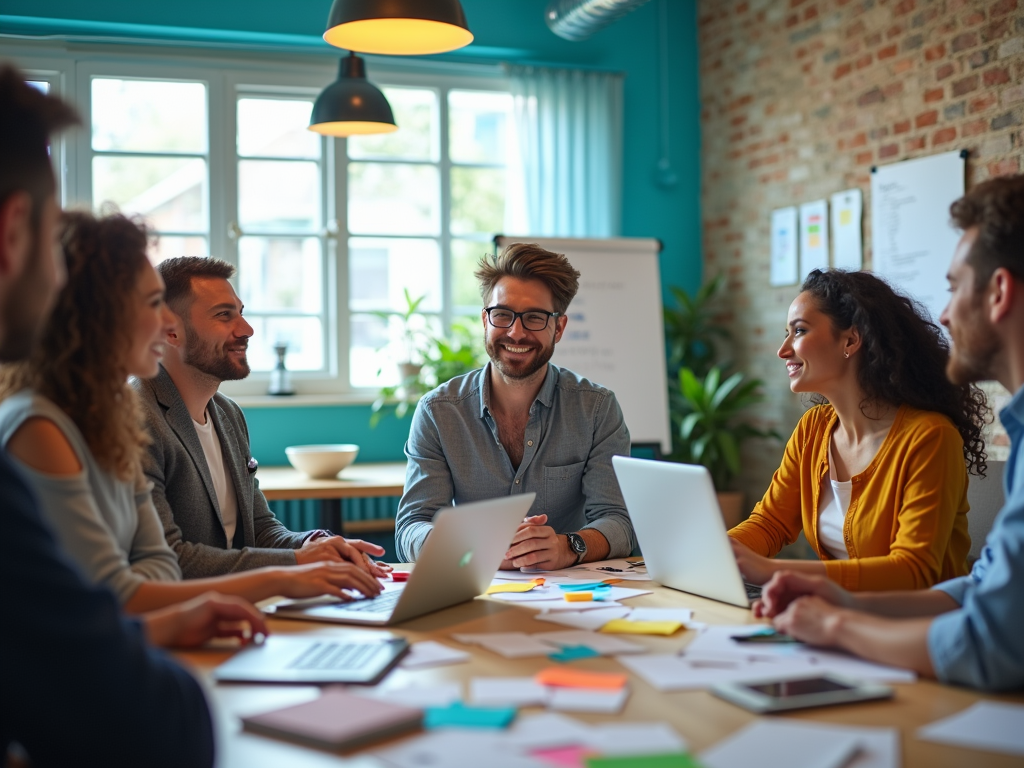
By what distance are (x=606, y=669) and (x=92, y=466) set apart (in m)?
Answer: 0.81

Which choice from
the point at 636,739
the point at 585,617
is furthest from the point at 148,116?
the point at 636,739

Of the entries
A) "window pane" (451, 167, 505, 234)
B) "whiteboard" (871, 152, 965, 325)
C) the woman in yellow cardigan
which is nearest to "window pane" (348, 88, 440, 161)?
"window pane" (451, 167, 505, 234)

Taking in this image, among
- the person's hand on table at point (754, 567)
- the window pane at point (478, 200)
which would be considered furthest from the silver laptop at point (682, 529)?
the window pane at point (478, 200)

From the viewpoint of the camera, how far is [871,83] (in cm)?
427

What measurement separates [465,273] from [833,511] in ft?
10.8

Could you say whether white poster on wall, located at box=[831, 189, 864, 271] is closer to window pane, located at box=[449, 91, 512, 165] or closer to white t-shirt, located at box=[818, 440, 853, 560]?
window pane, located at box=[449, 91, 512, 165]

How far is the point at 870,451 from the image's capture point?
2.09 m

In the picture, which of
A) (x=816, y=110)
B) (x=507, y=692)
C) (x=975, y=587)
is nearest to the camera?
(x=507, y=692)

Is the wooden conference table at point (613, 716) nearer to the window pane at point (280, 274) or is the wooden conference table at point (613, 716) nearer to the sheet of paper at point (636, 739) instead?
the sheet of paper at point (636, 739)

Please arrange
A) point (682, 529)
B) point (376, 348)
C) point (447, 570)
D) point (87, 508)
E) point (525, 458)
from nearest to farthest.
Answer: point (87, 508), point (447, 570), point (682, 529), point (525, 458), point (376, 348)

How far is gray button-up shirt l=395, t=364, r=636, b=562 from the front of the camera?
2.44m


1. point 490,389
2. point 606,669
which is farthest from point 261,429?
point 606,669

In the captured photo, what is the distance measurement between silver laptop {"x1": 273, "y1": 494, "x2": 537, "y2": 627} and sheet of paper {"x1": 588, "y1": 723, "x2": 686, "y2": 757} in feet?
1.58

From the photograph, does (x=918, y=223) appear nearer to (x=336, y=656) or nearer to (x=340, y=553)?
(x=340, y=553)
